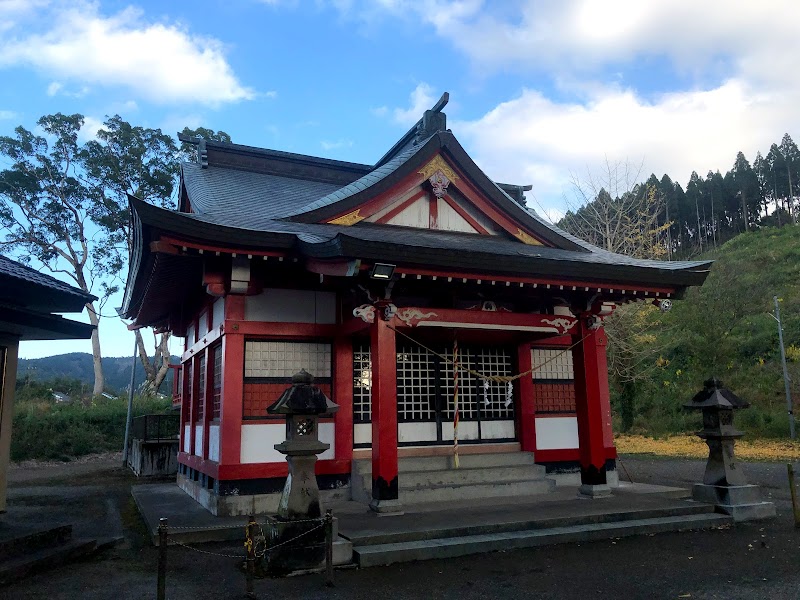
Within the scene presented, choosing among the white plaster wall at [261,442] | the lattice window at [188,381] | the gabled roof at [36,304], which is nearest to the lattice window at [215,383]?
the white plaster wall at [261,442]

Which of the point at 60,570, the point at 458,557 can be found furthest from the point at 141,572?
the point at 458,557

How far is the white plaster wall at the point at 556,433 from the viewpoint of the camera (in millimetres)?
11312

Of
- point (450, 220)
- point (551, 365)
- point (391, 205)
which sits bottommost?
point (551, 365)

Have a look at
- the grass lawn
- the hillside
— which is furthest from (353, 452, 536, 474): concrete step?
the hillside

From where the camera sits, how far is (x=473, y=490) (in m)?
9.61

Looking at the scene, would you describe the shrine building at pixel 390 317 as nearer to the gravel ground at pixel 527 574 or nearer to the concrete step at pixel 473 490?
the concrete step at pixel 473 490

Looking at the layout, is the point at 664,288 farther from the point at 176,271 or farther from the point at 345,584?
the point at 176,271

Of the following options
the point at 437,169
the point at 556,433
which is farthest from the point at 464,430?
the point at 437,169

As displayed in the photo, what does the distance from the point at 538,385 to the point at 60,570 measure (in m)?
8.73

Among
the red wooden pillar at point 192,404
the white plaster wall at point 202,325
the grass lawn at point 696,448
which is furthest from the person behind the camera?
the grass lawn at point 696,448

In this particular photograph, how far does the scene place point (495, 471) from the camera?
398 inches

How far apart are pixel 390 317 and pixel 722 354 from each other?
1071 inches

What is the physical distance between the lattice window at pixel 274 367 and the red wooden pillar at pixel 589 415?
4.57 metres

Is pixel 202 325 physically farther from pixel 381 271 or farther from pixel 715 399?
pixel 715 399
